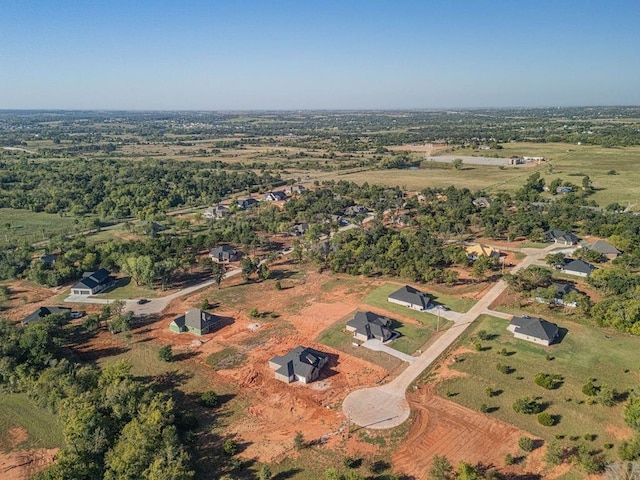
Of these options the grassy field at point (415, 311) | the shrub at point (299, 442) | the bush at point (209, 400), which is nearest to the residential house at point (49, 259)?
the bush at point (209, 400)

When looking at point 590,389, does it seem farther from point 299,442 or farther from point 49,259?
point 49,259

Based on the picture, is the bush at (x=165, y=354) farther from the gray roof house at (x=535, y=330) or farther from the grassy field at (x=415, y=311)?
the gray roof house at (x=535, y=330)

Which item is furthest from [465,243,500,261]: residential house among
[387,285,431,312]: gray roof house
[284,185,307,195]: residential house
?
[284,185,307,195]: residential house

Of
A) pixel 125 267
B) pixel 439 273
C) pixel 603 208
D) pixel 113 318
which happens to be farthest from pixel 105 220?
pixel 603 208

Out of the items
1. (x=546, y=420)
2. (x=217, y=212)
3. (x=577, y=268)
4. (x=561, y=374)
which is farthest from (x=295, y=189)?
(x=546, y=420)

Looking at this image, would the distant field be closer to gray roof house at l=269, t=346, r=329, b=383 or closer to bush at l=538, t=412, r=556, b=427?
gray roof house at l=269, t=346, r=329, b=383

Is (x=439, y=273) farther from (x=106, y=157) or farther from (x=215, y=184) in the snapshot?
(x=106, y=157)
